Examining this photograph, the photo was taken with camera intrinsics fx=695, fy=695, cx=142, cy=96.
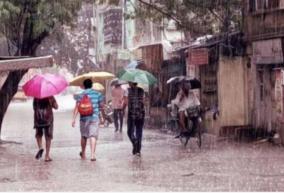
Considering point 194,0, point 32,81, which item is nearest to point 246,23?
point 194,0

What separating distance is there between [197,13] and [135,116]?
24.2 ft

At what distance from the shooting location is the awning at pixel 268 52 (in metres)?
17.0

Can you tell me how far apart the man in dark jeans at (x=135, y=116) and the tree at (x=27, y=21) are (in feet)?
10.6

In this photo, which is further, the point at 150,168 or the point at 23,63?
the point at 150,168

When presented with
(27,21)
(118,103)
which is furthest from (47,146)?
(118,103)

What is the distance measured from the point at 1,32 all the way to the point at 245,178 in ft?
30.0

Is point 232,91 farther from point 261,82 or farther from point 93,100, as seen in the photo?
point 93,100

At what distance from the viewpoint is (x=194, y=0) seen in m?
20.1

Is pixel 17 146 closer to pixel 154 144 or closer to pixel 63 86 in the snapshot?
pixel 154 144

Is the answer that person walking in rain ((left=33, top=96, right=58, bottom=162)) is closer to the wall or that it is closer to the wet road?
the wet road

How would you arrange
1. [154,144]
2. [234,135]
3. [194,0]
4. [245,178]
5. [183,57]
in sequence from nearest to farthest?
[245,178] → [154,144] → [234,135] → [194,0] → [183,57]

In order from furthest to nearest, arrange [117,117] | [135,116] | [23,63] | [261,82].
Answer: [117,117], [261,82], [135,116], [23,63]

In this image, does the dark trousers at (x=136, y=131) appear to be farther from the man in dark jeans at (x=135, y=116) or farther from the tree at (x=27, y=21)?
the tree at (x=27, y=21)

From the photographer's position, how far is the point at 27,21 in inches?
668
